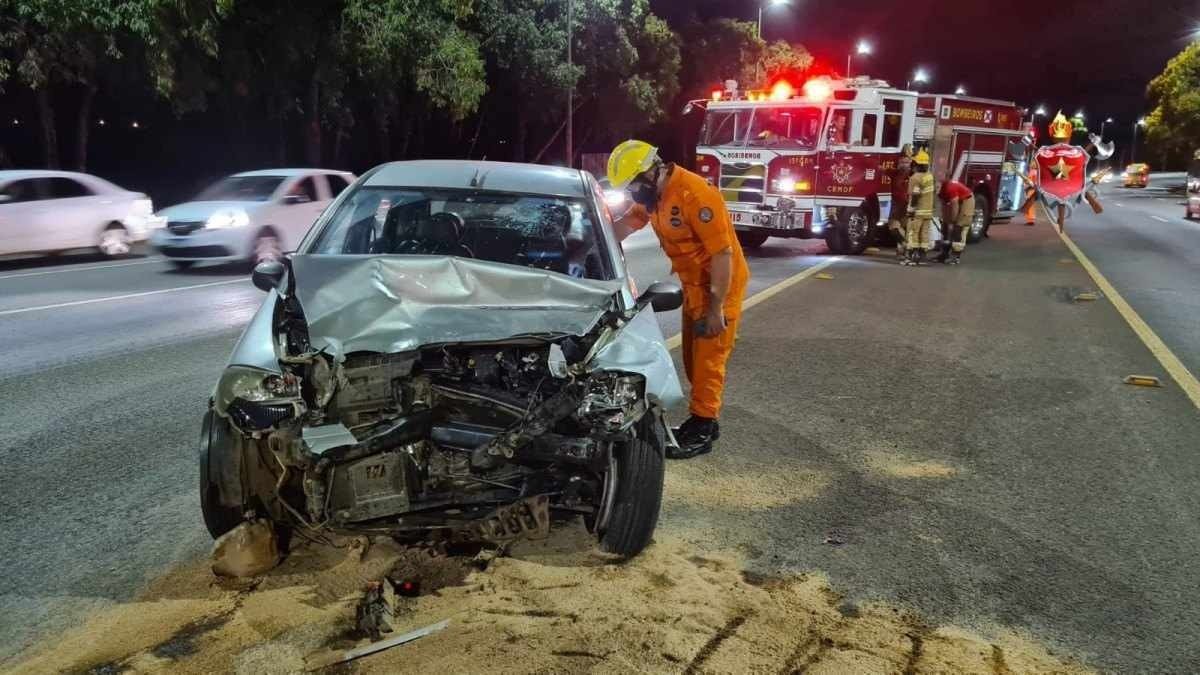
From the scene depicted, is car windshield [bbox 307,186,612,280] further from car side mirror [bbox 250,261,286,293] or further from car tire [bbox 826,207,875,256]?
car tire [bbox 826,207,875,256]

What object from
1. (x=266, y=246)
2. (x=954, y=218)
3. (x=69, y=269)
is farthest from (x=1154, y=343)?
(x=69, y=269)

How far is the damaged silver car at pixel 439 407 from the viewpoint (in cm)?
332

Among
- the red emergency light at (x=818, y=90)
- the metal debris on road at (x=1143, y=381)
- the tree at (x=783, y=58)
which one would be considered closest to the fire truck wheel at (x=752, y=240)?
the red emergency light at (x=818, y=90)

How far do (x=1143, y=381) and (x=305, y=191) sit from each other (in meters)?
11.4

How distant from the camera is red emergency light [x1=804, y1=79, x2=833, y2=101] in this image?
15977 mm

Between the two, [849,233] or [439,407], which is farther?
[849,233]

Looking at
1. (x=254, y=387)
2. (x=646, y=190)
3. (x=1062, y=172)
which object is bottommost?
(x=254, y=387)

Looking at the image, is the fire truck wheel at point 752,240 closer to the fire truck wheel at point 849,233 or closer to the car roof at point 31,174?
the fire truck wheel at point 849,233

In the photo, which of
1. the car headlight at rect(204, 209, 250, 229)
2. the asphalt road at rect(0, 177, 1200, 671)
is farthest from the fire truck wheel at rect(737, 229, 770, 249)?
the car headlight at rect(204, 209, 250, 229)

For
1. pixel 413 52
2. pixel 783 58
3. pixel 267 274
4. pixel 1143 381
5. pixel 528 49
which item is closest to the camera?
pixel 267 274

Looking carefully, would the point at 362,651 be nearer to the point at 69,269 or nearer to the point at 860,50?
the point at 69,269

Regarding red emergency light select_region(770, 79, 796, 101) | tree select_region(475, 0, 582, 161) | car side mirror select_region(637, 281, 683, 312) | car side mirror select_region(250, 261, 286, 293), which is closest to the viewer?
car side mirror select_region(637, 281, 683, 312)

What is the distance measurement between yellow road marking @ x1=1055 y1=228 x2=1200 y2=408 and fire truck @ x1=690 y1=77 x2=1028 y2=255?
385 cm

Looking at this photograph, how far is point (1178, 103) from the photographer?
59.4 metres
